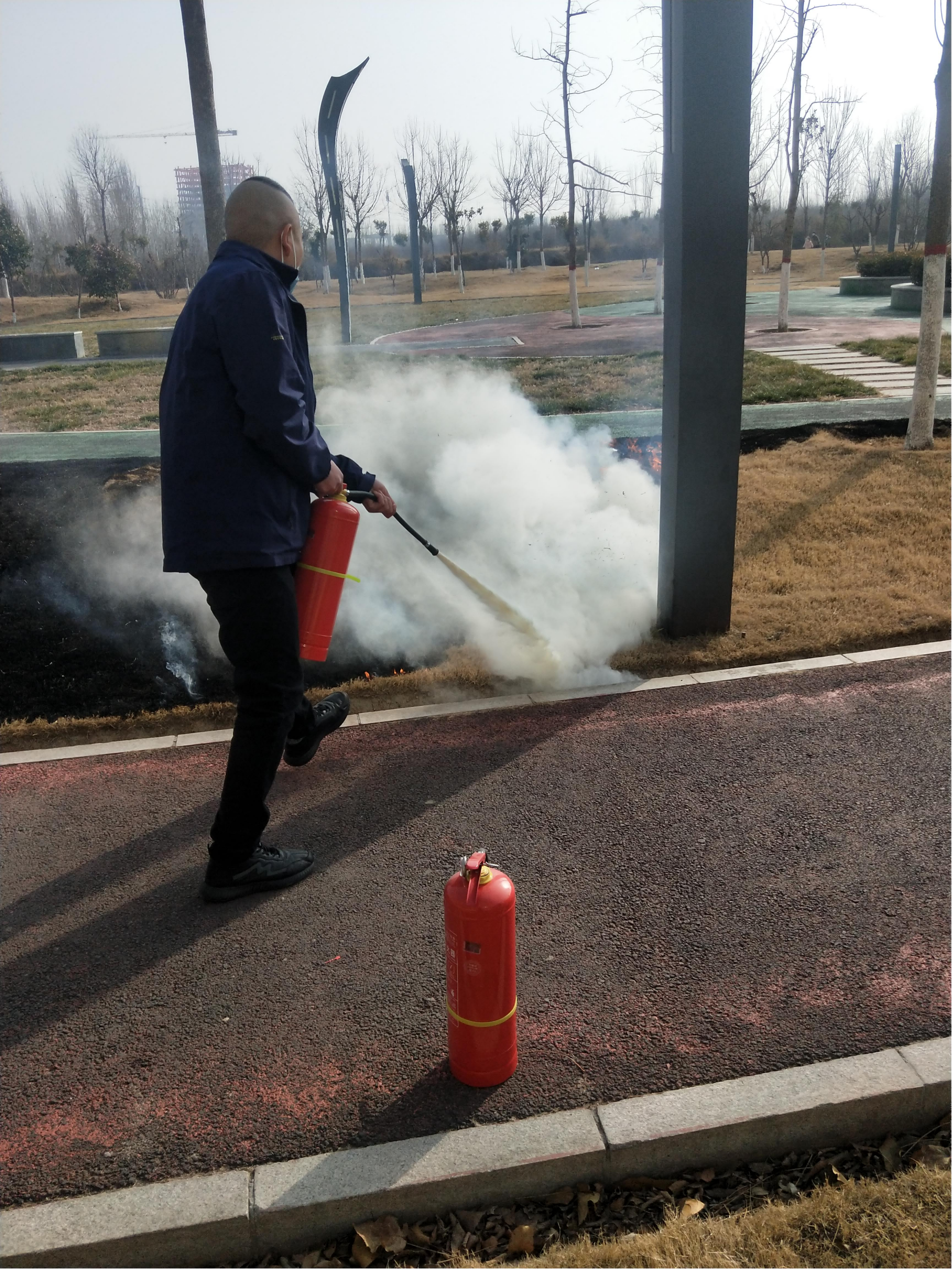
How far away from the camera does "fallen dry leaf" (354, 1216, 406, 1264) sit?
204 cm

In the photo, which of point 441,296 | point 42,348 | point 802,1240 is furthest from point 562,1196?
point 441,296

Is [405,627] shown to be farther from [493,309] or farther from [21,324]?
[21,324]

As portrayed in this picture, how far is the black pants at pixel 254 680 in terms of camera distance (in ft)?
9.73

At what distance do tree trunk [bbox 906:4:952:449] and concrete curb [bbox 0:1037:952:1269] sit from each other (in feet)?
26.8

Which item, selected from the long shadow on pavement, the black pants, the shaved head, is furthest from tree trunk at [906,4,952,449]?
the black pants

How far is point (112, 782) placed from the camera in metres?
4.16

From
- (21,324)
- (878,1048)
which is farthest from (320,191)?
(21,324)

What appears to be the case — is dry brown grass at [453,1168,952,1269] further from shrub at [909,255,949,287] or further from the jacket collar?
shrub at [909,255,949,287]

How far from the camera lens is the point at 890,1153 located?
2.25 metres

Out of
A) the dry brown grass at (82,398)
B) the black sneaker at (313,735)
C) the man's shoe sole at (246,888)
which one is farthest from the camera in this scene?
the dry brown grass at (82,398)

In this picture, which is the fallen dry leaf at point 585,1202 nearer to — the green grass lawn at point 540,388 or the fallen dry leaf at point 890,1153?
the fallen dry leaf at point 890,1153

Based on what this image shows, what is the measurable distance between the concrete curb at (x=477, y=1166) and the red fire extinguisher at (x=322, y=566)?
1.66 metres

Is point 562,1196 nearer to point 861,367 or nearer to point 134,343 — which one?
point 861,367

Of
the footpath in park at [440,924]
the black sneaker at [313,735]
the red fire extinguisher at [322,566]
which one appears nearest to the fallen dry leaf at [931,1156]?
the footpath in park at [440,924]
